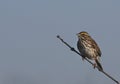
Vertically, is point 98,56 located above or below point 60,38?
above

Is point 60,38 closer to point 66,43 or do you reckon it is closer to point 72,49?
point 66,43

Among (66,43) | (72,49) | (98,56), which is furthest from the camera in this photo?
(98,56)

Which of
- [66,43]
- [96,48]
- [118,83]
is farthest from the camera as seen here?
[96,48]

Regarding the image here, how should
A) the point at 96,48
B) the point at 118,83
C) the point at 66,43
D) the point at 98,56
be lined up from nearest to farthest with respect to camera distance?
the point at 118,83
the point at 66,43
the point at 98,56
the point at 96,48

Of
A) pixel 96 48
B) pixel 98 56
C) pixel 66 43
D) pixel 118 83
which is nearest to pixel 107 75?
pixel 118 83

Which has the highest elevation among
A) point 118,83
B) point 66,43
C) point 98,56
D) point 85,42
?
point 85,42

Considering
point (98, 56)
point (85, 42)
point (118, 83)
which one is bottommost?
point (118, 83)

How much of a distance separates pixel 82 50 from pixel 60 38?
951 centimetres

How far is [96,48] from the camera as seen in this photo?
13742 millimetres

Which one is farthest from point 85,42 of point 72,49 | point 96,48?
point 72,49

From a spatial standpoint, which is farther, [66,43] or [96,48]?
[96,48]

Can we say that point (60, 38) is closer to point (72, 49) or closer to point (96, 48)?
point (72, 49)

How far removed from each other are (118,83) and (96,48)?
34.4 ft

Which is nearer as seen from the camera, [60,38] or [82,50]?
[60,38]
